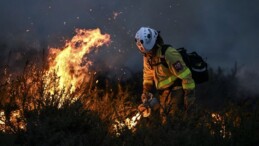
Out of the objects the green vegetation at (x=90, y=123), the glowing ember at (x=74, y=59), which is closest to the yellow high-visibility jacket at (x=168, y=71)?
the green vegetation at (x=90, y=123)

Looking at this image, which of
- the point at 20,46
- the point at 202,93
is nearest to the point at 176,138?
the point at 202,93

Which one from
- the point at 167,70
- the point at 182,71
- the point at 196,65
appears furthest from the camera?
the point at 167,70

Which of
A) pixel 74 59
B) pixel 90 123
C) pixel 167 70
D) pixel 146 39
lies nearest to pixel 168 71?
pixel 167 70

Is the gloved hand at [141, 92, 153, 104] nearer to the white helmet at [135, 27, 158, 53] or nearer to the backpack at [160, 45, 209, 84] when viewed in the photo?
the backpack at [160, 45, 209, 84]

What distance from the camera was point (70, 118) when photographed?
17.9ft

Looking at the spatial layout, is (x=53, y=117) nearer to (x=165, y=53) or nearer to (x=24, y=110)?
(x=24, y=110)

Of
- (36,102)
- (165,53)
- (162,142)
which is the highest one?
(165,53)

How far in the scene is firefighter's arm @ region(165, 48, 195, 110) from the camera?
5902mm

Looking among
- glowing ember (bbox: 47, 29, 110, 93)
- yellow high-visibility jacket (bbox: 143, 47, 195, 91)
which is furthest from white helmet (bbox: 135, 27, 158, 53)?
glowing ember (bbox: 47, 29, 110, 93)

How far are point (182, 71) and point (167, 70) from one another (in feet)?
1.21

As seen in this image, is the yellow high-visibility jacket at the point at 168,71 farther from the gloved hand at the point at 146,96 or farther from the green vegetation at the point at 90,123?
the green vegetation at the point at 90,123

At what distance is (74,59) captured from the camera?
23.5 feet

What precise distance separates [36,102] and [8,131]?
689 mm

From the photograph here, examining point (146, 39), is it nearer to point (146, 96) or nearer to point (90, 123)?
point (146, 96)
